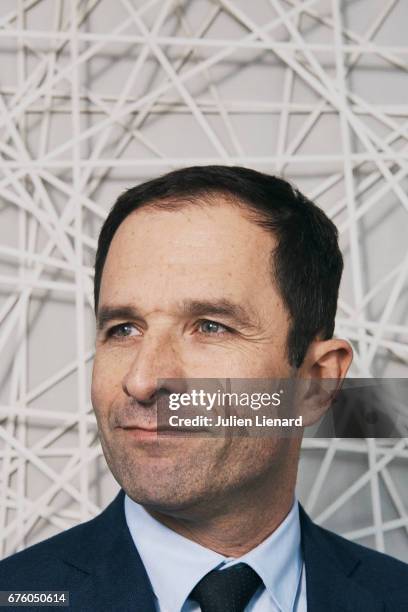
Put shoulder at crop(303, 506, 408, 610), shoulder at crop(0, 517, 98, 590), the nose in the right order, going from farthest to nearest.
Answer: shoulder at crop(303, 506, 408, 610), shoulder at crop(0, 517, 98, 590), the nose

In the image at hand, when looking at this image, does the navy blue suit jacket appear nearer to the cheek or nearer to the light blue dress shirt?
the light blue dress shirt

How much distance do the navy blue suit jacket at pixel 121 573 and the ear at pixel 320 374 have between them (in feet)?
0.61

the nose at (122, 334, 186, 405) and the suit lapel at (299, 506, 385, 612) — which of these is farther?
the suit lapel at (299, 506, 385, 612)

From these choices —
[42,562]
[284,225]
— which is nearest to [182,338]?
[284,225]

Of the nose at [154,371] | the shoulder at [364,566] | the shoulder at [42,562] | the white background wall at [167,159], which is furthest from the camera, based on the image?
the white background wall at [167,159]

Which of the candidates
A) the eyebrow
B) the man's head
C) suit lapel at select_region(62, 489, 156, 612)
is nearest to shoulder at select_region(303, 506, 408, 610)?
the man's head

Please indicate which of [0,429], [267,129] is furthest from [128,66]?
[0,429]

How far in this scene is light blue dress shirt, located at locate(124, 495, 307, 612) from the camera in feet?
3.82

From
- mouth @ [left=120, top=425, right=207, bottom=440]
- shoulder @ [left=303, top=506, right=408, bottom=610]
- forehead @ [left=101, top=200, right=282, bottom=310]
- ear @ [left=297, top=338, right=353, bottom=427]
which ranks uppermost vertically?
forehead @ [left=101, top=200, right=282, bottom=310]

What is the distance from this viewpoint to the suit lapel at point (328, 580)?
4.14ft

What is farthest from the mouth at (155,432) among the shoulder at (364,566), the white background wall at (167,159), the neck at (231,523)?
the white background wall at (167,159)

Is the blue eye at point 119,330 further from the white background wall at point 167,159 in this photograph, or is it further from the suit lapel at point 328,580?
the white background wall at point 167,159

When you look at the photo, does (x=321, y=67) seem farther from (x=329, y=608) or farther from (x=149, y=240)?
(x=329, y=608)

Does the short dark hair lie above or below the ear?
above
